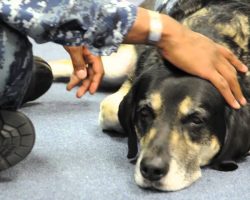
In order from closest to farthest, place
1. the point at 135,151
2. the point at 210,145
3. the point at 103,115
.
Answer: the point at 210,145, the point at 135,151, the point at 103,115

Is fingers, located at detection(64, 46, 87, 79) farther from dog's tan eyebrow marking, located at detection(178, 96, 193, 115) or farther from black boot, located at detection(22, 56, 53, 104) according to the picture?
dog's tan eyebrow marking, located at detection(178, 96, 193, 115)

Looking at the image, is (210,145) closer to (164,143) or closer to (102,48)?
(164,143)

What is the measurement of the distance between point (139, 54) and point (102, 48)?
0.80 m

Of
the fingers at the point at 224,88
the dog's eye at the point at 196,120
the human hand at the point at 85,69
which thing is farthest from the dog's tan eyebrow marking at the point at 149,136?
the human hand at the point at 85,69

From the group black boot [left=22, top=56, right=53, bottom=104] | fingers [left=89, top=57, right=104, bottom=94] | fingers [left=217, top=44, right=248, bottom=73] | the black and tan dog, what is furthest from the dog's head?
black boot [left=22, top=56, right=53, bottom=104]

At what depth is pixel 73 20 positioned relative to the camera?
4.53ft

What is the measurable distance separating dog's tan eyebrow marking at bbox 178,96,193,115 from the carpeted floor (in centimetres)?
21

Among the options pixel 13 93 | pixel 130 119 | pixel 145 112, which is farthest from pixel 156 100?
pixel 13 93

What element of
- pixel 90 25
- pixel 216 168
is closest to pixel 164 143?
pixel 216 168

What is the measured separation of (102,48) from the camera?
4.73 ft

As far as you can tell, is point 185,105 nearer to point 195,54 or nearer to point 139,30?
point 195,54

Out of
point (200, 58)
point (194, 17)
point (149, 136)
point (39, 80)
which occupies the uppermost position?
point (200, 58)

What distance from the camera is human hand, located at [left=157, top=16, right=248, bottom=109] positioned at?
1.49m

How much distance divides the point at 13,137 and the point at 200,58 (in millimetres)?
566
